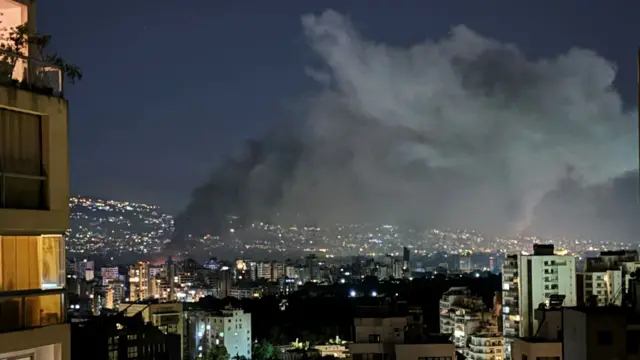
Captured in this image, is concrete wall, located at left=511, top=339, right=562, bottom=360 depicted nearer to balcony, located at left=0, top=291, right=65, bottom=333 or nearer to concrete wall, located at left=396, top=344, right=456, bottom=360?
concrete wall, located at left=396, top=344, right=456, bottom=360

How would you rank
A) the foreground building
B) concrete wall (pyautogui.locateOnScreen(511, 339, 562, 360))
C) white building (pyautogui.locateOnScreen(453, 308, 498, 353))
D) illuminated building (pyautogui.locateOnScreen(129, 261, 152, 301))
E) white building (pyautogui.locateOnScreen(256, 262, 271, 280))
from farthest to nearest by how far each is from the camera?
white building (pyautogui.locateOnScreen(256, 262, 271, 280)), illuminated building (pyautogui.locateOnScreen(129, 261, 152, 301)), white building (pyautogui.locateOnScreen(453, 308, 498, 353)), the foreground building, concrete wall (pyautogui.locateOnScreen(511, 339, 562, 360))

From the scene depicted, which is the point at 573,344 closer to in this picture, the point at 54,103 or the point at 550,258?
the point at 54,103

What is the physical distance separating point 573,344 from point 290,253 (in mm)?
61992

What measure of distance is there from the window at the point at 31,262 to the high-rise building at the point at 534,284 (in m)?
17.5

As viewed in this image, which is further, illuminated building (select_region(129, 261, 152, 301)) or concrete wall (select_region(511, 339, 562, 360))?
illuminated building (select_region(129, 261, 152, 301))

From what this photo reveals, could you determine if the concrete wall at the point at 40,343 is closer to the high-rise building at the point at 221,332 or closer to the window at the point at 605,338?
the window at the point at 605,338

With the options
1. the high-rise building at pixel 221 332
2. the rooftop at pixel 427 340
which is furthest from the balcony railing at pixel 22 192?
the high-rise building at pixel 221 332

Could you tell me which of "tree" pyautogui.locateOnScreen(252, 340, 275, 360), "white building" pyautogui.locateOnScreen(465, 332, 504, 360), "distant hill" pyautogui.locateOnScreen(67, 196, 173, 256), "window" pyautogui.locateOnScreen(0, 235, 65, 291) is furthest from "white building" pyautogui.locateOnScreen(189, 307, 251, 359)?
"window" pyautogui.locateOnScreen(0, 235, 65, 291)

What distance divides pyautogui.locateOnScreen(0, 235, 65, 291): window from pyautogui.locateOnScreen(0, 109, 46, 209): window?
0.36 feet

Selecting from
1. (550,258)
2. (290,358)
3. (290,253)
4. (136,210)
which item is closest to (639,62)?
(550,258)

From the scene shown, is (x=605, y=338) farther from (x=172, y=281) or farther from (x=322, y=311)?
(x=172, y=281)

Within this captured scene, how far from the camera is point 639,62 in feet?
4.85

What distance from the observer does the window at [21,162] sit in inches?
86.4

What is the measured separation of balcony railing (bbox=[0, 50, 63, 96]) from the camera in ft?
7.57
